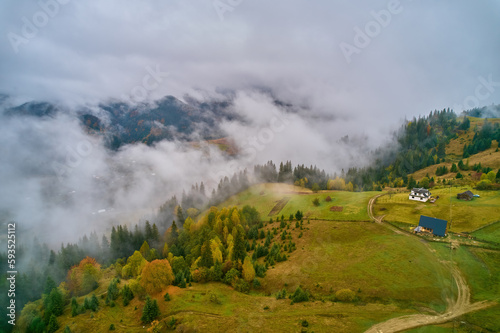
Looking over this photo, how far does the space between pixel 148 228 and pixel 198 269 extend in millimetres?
46425

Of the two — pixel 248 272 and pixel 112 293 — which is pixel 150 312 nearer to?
pixel 112 293

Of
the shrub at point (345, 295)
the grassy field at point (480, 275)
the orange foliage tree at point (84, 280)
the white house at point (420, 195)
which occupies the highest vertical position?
the white house at point (420, 195)

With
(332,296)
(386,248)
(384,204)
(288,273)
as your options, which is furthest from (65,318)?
(384,204)

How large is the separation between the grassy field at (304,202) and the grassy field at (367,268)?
14208 millimetres

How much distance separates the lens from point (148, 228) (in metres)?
104

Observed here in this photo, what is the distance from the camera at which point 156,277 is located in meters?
59.5

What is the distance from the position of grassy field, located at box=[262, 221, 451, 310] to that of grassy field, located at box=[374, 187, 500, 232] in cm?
1166

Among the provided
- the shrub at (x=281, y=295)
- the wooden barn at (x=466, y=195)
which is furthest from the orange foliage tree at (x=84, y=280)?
the wooden barn at (x=466, y=195)

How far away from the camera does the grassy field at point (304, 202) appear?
314 ft

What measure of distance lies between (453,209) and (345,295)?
5479cm

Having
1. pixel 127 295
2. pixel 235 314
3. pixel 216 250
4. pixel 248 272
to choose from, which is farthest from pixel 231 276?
pixel 127 295

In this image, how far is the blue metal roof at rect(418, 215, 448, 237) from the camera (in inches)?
2534

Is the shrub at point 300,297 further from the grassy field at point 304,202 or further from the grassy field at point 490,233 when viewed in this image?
the grassy field at point 490,233

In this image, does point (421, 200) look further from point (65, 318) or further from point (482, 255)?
point (65, 318)
